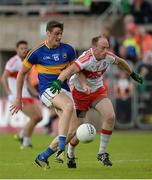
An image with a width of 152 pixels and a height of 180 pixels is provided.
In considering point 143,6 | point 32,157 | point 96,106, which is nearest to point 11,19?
point 143,6

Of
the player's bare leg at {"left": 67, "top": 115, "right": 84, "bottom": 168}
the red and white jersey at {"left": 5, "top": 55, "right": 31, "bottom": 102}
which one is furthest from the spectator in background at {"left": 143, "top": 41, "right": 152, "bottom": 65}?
the player's bare leg at {"left": 67, "top": 115, "right": 84, "bottom": 168}

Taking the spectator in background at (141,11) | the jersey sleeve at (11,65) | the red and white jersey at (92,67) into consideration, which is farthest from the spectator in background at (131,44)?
the red and white jersey at (92,67)

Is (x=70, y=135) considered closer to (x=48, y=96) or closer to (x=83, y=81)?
(x=48, y=96)

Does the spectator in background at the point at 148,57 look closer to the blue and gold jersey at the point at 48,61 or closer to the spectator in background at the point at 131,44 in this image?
the spectator in background at the point at 131,44

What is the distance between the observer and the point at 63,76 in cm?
1482

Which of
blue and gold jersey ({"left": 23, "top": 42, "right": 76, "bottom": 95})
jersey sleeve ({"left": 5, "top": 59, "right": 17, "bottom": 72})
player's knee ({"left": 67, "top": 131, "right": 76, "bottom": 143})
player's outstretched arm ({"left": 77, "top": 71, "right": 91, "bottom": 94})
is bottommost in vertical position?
player's knee ({"left": 67, "top": 131, "right": 76, "bottom": 143})

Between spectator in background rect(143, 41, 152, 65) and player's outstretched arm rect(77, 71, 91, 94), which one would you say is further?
spectator in background rect(143, 41, 152, 65)

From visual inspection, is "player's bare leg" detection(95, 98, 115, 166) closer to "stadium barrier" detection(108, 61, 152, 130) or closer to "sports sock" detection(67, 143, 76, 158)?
"sports sock" detection(67, 143, 76, 158)

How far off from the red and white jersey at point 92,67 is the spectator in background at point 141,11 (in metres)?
14.6

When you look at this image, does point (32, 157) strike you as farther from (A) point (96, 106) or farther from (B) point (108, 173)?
(B) point (108, 173)

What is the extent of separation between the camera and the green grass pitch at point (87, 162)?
45.8 feet

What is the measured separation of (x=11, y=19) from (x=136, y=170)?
1771 cm

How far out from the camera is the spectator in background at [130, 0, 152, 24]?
30.1 metres

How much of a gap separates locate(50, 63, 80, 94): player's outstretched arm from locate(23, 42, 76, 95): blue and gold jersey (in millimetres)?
475
